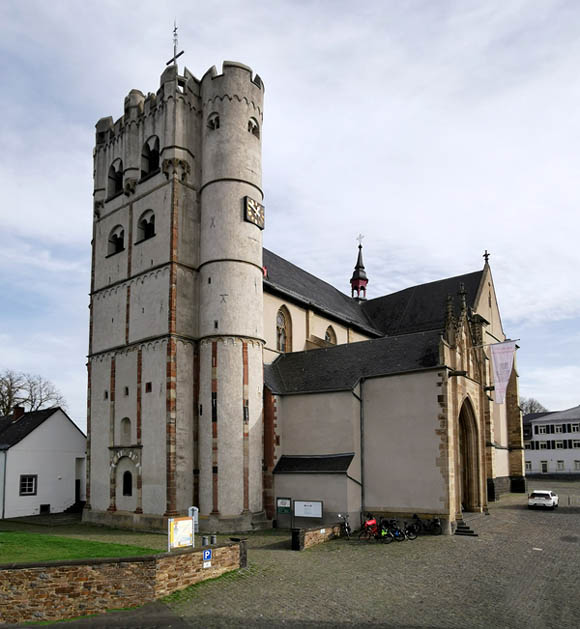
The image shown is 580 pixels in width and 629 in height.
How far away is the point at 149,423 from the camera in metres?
29.2

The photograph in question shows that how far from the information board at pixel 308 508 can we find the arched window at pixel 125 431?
31.3ft

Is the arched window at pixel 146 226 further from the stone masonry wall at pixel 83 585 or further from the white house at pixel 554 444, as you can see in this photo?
the white house at pixel 554 444

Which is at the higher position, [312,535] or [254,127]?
[254,127]


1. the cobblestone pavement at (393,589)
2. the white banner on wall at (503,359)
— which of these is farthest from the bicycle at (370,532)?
the white banner on wall at (503,359)

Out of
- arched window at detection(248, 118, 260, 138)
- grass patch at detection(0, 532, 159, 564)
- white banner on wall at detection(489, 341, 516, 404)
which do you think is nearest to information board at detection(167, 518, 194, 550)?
grass patch at detection(0, 532, 159, 564)

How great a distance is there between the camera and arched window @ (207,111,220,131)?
31312 mm

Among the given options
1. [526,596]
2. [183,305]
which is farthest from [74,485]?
[526,596]

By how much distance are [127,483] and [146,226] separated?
13526mm

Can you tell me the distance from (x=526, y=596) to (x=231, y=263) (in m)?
19.8

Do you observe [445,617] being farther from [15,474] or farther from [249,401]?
[15,474]

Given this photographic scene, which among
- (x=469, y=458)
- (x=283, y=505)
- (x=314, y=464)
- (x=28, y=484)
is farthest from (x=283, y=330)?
(x=28, y=484)

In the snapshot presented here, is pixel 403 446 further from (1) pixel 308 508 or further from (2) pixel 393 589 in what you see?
(2) pixel 393 589

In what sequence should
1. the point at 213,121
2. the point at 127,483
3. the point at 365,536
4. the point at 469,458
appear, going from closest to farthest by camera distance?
1. the point at 365,536
2. the point at 127,483
3. the point at 469,458
4. the point at 213,121

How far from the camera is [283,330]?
36.1 metres
